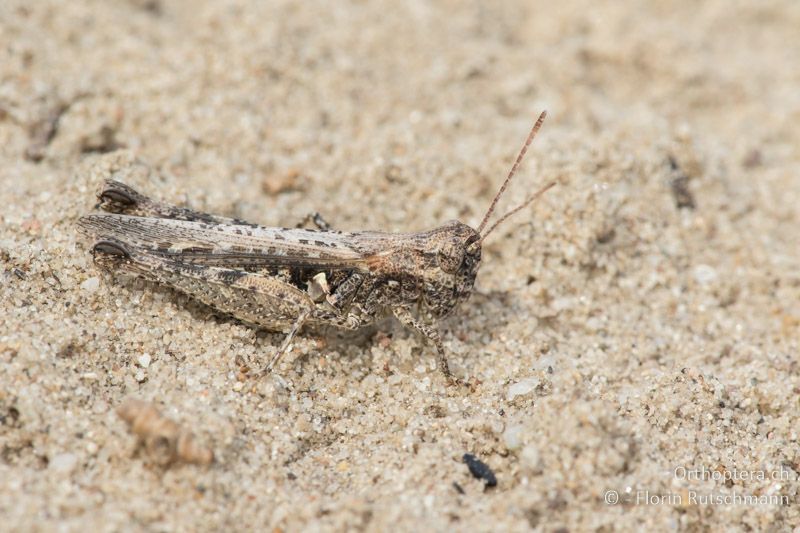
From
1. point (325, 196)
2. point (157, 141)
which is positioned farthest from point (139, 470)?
point (157, 141)

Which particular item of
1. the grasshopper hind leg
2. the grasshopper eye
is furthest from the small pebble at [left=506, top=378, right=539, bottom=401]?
the grasshopper eye

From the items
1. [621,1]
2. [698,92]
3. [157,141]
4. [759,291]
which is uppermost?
[621,1]

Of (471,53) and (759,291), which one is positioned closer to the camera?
(759,291)

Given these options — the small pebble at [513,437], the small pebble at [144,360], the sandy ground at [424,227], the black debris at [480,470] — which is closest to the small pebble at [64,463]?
the sandy ground at [424,227]

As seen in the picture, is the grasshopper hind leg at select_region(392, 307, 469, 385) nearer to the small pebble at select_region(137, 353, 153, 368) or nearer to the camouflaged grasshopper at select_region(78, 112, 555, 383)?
the camouflaged grasshopper at select_region(78, 112, 555, 383)

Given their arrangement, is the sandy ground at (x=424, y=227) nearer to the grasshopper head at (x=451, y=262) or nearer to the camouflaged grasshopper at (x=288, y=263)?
the camouflaged grasshopper at (x=288, y=263)

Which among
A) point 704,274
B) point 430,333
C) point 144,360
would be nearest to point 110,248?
point 144,360

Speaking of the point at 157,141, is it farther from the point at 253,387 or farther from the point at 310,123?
the point at 253,387
